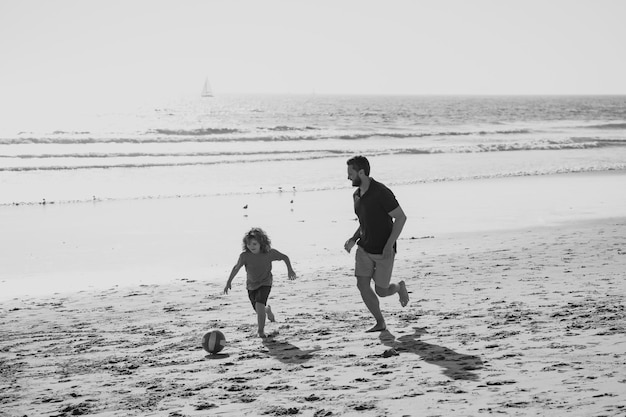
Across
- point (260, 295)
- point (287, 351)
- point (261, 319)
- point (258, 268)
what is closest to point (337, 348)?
point (287, 351)

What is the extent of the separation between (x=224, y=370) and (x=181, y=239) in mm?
8841

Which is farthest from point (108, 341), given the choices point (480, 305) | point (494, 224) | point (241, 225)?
point (494, 224)

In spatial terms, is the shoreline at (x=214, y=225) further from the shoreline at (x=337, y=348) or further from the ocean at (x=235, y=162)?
the ocean at (x=235, y=162)

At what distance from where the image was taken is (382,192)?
718 centimetres

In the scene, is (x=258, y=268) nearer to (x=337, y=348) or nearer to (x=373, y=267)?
(x=373, y=267)

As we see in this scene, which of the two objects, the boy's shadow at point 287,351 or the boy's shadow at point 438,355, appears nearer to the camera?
the boy's shadow at point 438,355

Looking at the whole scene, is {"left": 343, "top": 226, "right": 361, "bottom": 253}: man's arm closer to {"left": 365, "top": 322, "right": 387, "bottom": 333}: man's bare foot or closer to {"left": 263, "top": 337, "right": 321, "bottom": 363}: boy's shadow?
{"left": 365, "top": 322, "right": 387, "bottom": 333}: man's bare foot

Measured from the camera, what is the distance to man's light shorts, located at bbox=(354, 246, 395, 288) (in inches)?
291

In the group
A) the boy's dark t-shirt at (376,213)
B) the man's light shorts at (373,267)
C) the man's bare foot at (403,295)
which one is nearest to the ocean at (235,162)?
the man's bare foot at (403,295)

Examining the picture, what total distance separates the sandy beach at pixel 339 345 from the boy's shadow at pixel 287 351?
20mm

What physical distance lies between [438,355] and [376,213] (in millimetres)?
1485

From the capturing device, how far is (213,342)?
697 centimetres

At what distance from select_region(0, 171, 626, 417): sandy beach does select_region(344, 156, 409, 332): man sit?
1.53 ft

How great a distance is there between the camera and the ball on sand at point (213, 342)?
6969mm
